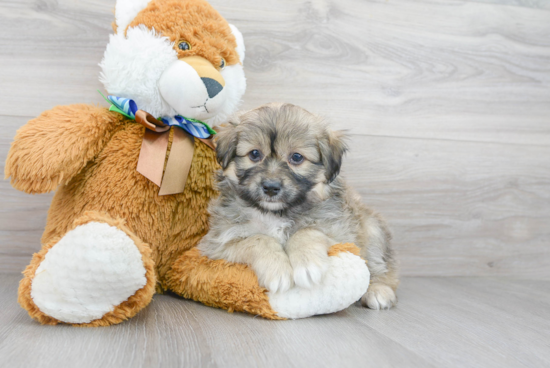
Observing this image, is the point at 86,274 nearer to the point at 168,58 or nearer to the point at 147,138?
the point at 147,138

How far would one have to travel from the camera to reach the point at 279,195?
154 centimetres

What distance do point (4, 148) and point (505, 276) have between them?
→ 268cm

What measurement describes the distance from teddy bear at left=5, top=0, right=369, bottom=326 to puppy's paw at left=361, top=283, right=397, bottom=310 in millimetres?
257

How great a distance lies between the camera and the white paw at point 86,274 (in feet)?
4.28

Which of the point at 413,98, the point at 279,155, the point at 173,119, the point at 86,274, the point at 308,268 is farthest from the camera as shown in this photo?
the point at 413,98

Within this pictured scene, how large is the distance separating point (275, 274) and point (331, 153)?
51 centimetres

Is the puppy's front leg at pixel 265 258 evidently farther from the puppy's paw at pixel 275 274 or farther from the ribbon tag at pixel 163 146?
the ribbon tag at pixel 163 146

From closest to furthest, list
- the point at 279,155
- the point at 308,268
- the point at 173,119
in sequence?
the point at 308,268
the point at 279,155
the point at 173,119

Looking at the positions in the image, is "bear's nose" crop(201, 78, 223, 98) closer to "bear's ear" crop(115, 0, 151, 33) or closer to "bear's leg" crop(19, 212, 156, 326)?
"bear's ear" crop(115, 0, 151, 33)

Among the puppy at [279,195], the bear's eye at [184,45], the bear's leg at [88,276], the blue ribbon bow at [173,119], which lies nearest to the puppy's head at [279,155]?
the puppy at [279,195]

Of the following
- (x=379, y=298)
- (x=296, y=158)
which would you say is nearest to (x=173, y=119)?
(x=296, y=158)

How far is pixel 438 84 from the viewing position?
249 cm

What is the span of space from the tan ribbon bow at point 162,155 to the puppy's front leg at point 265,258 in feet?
1.00

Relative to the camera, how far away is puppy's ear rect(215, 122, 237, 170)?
1.67 metres
